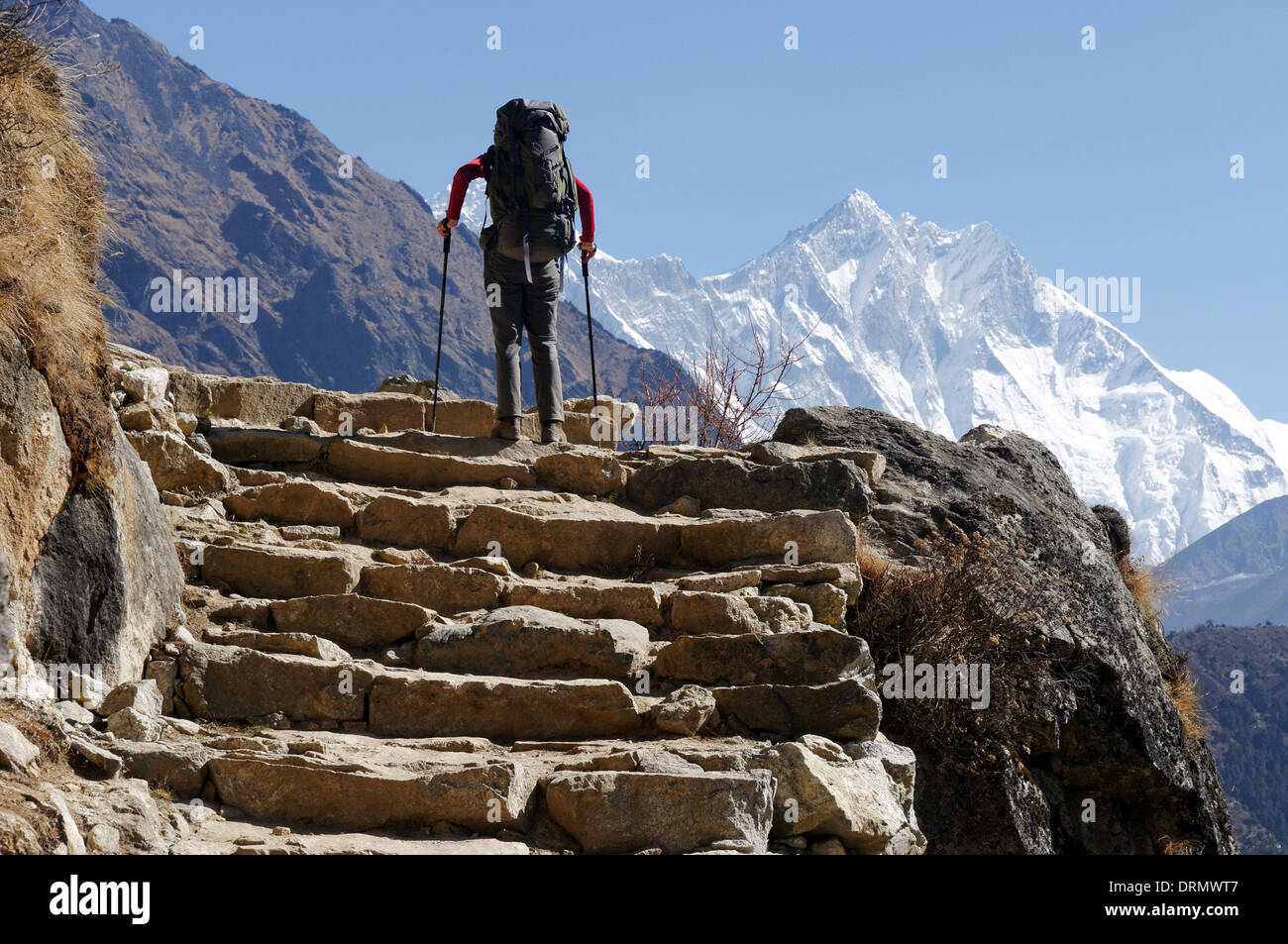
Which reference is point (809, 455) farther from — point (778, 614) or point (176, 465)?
point (176, 465)

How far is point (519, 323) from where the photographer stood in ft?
37.1

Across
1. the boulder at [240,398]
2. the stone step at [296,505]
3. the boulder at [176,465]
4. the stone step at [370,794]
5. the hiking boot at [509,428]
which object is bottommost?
the stone step at [370,794]

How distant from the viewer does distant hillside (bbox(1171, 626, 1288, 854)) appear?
432ft

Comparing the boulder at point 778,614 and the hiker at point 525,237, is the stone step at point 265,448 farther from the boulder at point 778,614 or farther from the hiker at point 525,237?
the boulder at point 778,614

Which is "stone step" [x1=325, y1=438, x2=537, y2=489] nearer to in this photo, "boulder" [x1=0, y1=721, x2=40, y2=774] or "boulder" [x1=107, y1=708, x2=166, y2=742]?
"boulder" [x1=107, y1=708, x2=166, y2=742]

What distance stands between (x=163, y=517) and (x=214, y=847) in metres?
2.95

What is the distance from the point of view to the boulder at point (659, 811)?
5.86 meters

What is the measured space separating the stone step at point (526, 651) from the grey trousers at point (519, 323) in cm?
393

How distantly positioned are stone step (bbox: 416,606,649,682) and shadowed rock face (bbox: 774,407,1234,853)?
8.50ft

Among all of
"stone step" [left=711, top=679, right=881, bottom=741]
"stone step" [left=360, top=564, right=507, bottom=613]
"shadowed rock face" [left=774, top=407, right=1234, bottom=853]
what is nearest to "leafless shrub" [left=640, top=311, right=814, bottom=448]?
"shadowed rock face" [left=774, top=407, right=1234, bottom=853]

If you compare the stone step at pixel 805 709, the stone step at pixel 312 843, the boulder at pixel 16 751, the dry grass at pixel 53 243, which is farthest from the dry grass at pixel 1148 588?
the boulder at pixel 16 751

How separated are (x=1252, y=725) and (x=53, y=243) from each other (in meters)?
155
